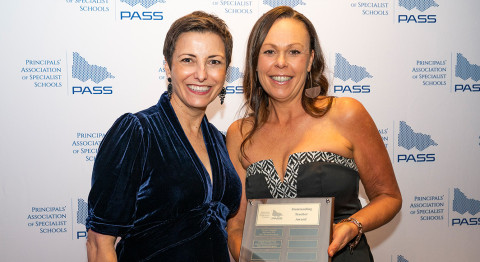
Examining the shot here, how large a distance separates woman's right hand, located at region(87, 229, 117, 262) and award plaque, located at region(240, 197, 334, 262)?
550 mm

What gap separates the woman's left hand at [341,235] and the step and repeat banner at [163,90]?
156cm

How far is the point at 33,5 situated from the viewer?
3.37 meters

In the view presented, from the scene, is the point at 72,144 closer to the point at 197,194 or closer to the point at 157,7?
the point at 157,7

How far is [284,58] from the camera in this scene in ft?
8.17

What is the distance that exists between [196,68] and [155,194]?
1.94 ft

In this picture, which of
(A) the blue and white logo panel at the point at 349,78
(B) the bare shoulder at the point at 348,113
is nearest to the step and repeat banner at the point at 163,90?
(A) the blue and white logo panel at the point at 349,78

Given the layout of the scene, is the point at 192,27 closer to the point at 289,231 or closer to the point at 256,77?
the point at 256,77

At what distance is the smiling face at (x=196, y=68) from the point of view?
2154 millimetres

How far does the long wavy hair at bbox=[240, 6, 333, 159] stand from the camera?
2.54m

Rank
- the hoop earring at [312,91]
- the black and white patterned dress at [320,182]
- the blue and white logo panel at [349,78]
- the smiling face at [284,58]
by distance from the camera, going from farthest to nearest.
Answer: the blue and white logo panel at [349,78], the hoop earring at [312,91], the smiling face at [284,58], the black and white patterned dress at [320,182]

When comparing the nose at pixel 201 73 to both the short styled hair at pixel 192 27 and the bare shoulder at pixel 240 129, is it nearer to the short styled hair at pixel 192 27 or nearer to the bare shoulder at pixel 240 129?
the short styled hair at pixel 192 27

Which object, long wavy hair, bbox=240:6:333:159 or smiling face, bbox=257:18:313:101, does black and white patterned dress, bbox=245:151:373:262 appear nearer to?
long wavy hair, bbox=240:6:333:159

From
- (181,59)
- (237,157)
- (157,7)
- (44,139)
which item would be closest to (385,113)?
(237,157)

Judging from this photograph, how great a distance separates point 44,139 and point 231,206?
5.61ft
